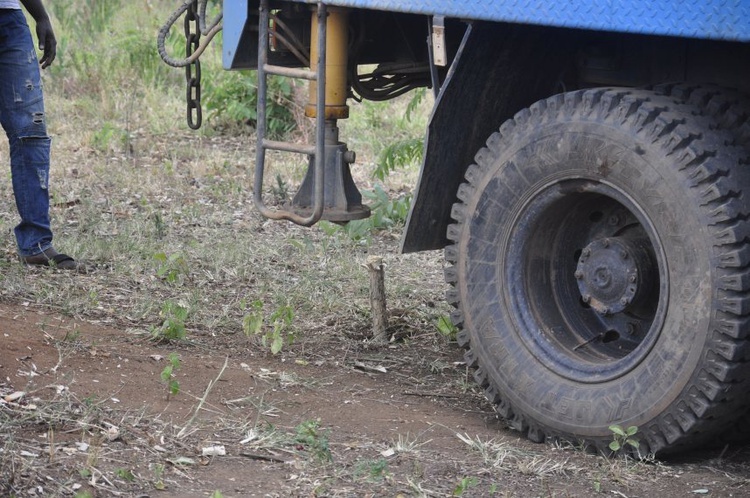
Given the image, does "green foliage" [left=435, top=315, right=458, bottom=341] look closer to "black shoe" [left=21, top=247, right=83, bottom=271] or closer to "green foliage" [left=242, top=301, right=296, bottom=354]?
"green foliage" [left=242, top=301, right=296, bottom=354]

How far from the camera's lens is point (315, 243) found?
6.52 meters

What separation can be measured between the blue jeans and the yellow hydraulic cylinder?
5.56ft

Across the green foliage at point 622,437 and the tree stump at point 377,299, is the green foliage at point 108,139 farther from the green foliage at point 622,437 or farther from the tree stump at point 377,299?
the green foliage at point 622,437

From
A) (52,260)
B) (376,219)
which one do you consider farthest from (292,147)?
(376,219)

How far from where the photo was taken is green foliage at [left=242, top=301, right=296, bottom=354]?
4.64m

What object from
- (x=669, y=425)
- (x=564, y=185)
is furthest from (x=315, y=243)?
(x=669, y=425)

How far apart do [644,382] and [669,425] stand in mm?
153

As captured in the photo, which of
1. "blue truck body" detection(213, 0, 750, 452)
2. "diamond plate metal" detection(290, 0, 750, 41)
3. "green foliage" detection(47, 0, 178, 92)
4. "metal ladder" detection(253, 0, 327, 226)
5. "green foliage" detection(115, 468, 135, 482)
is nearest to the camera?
"diamond plate metal" detection(290, 0, 750, 41)

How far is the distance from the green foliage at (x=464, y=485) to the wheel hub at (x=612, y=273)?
0.80 m

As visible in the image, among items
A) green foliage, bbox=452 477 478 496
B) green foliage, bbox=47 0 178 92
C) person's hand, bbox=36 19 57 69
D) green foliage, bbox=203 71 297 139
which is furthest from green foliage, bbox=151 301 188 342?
green foliage, bbox=47 0 178 92

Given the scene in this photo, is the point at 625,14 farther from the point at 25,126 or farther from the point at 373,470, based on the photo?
the point at 25,126

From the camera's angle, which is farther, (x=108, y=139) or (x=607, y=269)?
(x=108, y=139)

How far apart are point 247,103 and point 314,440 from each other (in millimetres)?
6011

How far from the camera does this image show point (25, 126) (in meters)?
5.49
